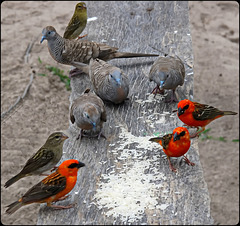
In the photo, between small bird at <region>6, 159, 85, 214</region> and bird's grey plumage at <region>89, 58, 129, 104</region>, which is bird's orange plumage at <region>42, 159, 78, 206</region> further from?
bird's grey plumage at <region>89, 58, 129, 104</region>

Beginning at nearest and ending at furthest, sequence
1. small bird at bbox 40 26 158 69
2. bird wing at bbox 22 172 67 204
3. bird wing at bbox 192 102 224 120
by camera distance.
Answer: bird wing at bbox 22 172 67 204, bird wing at bbox 192 102 224 120, small bird at bbox 40 26 158 69

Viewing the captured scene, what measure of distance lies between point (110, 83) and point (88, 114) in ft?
2.14

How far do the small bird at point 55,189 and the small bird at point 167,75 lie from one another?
164 cm

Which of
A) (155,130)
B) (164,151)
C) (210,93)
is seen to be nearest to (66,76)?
(210,93)

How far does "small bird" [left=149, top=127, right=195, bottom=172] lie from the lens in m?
3.63

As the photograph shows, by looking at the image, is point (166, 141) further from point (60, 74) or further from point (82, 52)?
point (60, 74)

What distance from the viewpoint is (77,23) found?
5840mm

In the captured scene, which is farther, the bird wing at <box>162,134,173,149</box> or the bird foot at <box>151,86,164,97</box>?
the bird foot at <box>151,86,164,97</box>

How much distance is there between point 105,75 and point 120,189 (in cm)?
162

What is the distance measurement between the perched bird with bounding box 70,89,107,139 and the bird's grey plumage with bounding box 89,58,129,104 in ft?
0.93

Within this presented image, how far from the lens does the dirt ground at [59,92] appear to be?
6309 mm

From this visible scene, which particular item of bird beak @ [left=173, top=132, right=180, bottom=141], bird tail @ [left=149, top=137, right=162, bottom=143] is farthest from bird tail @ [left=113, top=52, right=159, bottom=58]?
bird beak @ [left=173, top=132, right=180, bottom=141]

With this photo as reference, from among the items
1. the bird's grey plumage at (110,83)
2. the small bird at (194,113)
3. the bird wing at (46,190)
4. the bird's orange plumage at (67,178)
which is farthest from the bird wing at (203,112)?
the bird wing at (46,190)

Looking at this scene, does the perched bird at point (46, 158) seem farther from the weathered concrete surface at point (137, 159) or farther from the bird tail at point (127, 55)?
the bird tail at point (127, 55)
